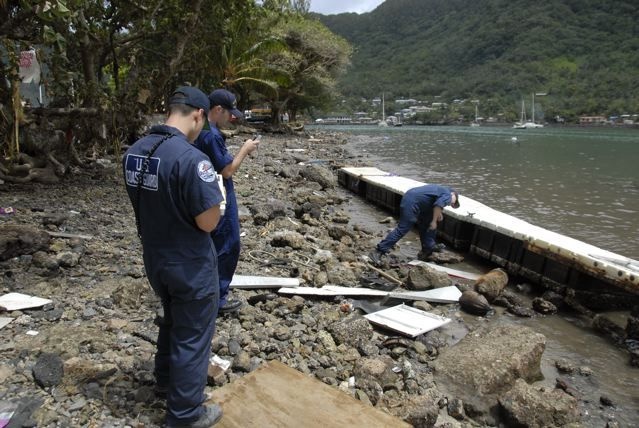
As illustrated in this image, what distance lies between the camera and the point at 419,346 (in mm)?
4801

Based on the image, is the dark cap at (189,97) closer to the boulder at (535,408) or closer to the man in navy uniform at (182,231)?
the man in navy uniform at (182,231)

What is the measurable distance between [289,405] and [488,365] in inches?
81.6

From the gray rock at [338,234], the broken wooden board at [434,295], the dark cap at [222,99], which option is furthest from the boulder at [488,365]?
the gray rock at [338,234]

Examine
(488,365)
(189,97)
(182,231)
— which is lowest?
(488,365)

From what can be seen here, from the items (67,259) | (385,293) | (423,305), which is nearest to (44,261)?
(67,259)

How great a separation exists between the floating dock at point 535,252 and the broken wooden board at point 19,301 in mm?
6293

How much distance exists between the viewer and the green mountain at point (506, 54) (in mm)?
94481

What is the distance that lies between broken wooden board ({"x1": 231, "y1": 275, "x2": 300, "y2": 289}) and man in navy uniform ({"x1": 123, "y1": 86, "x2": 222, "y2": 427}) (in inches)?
103

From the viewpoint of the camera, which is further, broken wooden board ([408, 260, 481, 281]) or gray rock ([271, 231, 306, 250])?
broken wooden board ([408, 260, 481, 281])

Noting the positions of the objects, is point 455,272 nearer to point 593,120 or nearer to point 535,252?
point 535,252

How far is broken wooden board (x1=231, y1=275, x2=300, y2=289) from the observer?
18.0 ft

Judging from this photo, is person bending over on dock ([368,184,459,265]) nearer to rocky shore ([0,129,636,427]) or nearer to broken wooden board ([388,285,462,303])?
rocky shore ([0,129,636,427])

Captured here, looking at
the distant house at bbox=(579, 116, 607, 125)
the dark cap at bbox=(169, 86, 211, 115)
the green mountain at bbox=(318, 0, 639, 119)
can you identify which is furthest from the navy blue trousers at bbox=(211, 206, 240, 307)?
the distant house at bbox=(579, 116, 607, 125)

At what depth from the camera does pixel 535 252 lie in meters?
7.29
